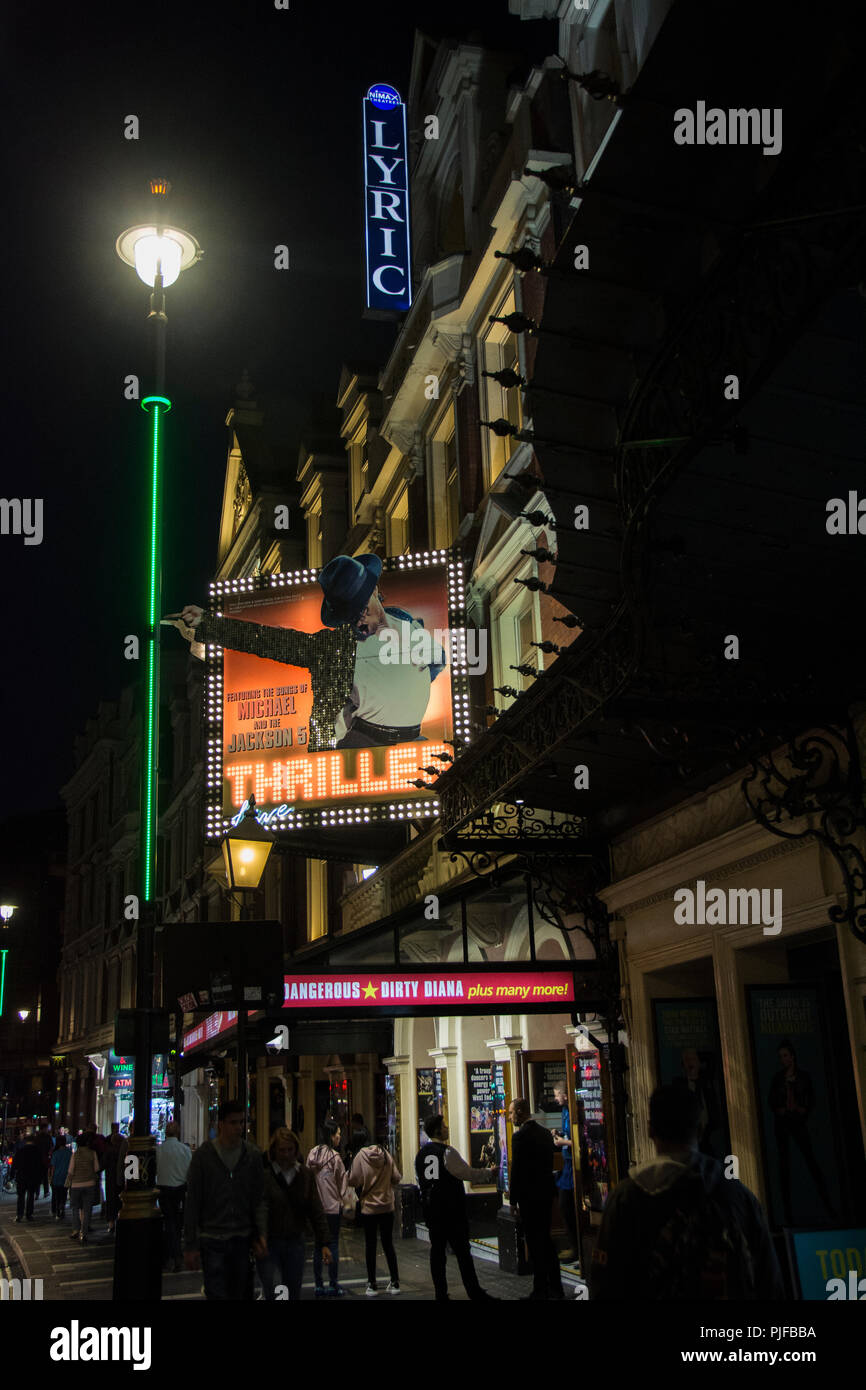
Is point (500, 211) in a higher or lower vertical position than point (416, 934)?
higher

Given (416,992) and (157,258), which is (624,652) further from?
(157,258)

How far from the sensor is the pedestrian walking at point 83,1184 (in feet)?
70.8

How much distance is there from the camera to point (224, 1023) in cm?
1612

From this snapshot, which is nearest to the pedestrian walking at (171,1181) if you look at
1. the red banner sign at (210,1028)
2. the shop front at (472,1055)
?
the red banner sign at (210,1028)

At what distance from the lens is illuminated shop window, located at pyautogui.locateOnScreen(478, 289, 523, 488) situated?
17250mm

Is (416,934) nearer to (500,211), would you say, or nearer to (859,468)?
(500,211)

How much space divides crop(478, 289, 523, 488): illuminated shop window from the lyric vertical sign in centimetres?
398

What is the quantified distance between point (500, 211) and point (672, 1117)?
47.5 ft

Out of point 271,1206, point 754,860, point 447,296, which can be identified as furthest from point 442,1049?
point 447,296

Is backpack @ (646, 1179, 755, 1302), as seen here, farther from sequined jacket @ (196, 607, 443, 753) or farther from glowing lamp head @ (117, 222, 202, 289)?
sequined jacket @ (196, 607, 443, 753)

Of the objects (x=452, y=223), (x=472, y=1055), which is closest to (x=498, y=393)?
(x=452, y=223)
